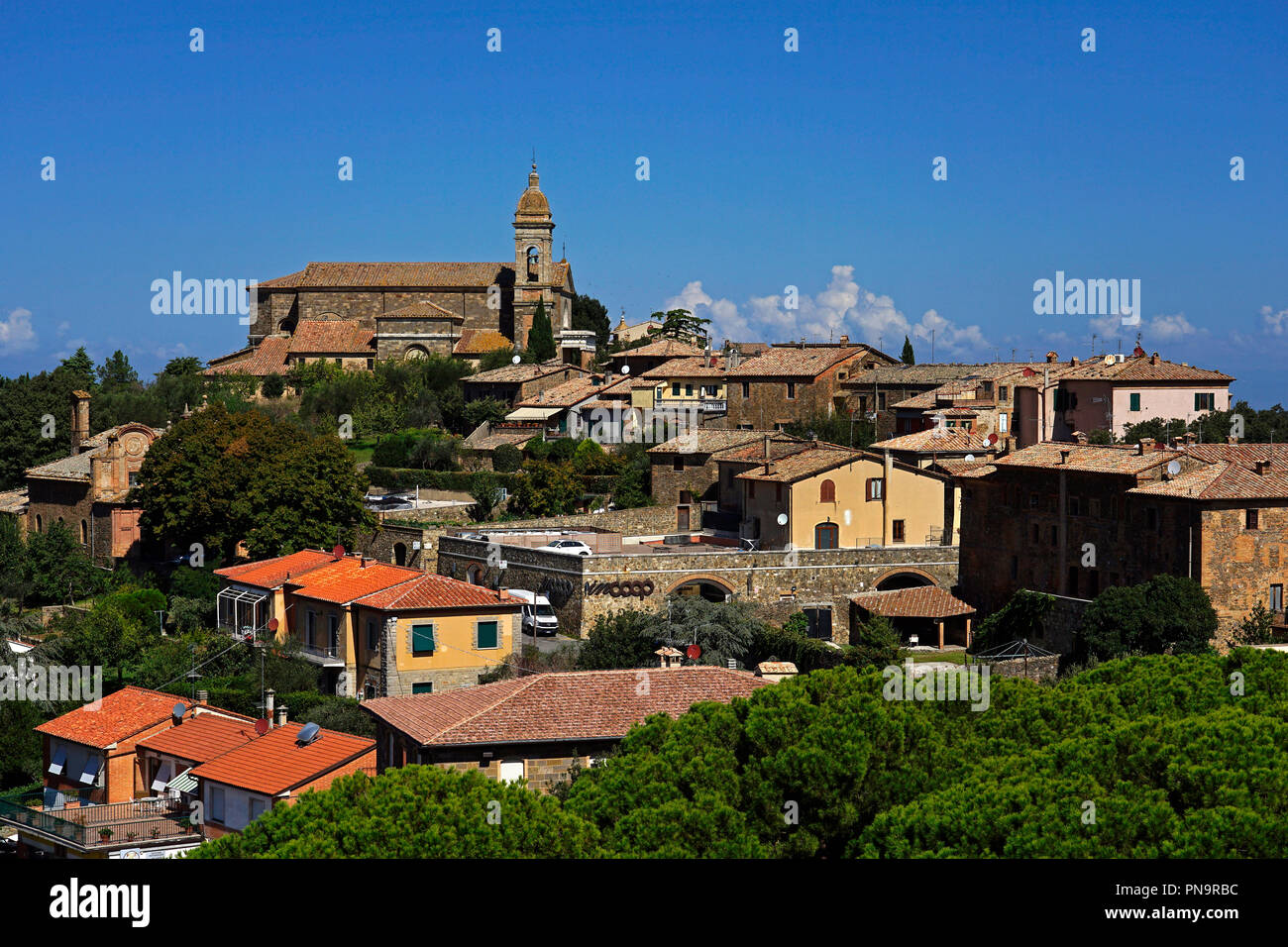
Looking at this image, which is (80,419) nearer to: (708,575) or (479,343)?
(479,343)

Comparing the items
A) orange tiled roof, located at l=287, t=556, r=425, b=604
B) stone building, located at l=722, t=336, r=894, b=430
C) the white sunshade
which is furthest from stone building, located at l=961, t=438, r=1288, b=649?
the white sunshade

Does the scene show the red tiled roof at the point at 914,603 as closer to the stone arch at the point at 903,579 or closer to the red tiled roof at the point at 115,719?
the stone arch at the point at 903,579

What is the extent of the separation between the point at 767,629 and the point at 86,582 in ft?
78.9

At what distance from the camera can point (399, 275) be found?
96.0m

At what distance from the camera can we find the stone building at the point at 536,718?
24.4 metres

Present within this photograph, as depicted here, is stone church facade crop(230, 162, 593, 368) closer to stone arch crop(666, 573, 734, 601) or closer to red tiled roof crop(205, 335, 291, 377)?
red tiled roof crop(205, 335, 291, 377)

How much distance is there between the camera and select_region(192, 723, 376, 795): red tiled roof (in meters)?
26.2

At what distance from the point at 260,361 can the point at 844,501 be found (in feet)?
161

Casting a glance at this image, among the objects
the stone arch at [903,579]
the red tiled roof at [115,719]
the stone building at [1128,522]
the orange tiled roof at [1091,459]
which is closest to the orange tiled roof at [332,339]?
the stone arch at [903,579]

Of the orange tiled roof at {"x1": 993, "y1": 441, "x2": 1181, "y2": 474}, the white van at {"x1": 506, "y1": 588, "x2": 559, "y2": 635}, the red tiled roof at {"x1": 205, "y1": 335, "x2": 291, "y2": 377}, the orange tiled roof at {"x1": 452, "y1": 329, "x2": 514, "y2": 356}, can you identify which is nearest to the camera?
the orange tiled roof at {"x1": 993, "y1": 441, "x2": 1181, "y2": 474}

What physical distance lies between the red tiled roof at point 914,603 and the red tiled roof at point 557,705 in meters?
16.3

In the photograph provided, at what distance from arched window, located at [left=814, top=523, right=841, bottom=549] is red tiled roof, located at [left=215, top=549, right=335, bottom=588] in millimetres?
14199

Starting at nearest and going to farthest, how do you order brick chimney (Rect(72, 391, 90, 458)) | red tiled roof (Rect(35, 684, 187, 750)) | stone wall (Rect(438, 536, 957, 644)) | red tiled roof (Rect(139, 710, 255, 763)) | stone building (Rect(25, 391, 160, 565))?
red tiled roof (Rect(139, 710, 255, 763)) → red tiled roof (Rect(35, 684, 187, 750)) → stone wall (Rect(438, 536, 957, 644)) → stone building (Rect(25, 391, 160, 565)) → brick chimney (Rect(72, 391, 90, 458))

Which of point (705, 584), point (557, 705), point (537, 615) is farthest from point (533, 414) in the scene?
point (557, 705)
